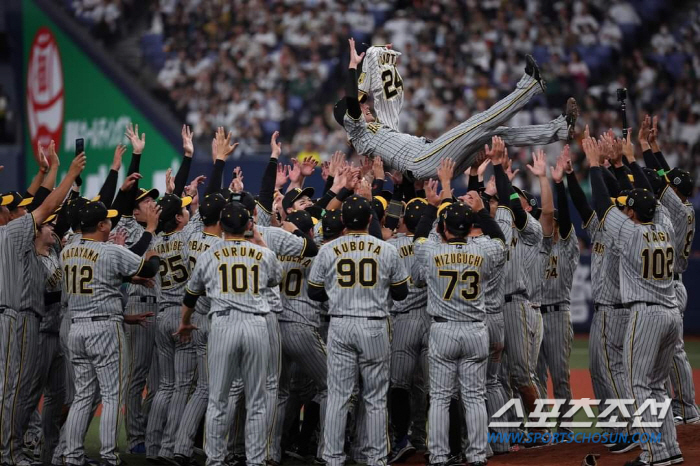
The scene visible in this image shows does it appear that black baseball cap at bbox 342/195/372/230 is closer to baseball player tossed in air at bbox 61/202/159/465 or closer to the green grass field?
baseball player tossed in air at bbox 61/202/159/465

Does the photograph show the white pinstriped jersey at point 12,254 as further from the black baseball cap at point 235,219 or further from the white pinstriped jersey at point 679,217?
the white pinstriped jersey at point 679,217

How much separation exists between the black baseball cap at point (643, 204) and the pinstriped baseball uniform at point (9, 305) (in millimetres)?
4673

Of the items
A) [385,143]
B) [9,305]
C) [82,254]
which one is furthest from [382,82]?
[9,305]

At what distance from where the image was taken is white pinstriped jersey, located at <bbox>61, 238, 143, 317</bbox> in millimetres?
7887

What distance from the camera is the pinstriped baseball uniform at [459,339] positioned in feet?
25.9

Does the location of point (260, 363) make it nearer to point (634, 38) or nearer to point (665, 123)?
point (665, 123)

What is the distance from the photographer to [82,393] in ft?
25.9

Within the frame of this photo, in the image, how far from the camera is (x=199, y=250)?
850cm

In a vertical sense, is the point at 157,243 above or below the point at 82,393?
above

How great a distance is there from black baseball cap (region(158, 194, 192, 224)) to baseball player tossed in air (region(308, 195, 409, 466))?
Answer: 155 centimetres

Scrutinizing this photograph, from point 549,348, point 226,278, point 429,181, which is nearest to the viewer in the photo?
point 226,278

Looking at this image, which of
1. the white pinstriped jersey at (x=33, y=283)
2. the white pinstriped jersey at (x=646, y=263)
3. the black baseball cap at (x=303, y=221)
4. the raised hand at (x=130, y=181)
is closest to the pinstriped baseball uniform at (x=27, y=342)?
the white pinstriped jersey at (x=33, y=283)

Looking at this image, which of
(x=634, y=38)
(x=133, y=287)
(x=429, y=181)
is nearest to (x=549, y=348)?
(x=429, y=181)

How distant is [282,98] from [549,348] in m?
11.3
